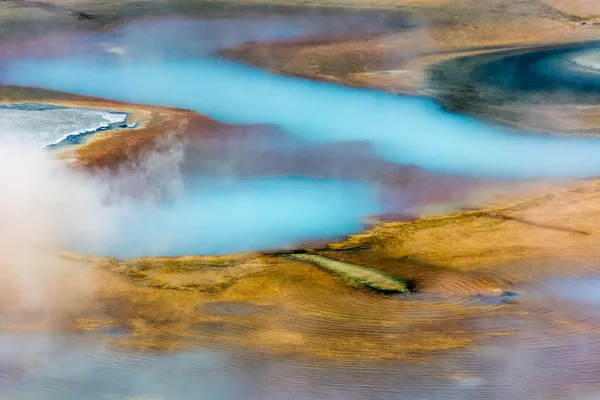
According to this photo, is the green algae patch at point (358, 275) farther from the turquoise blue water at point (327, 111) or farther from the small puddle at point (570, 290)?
the turquoise blue water at point (327, 111)

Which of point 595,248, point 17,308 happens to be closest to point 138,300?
point 17,308

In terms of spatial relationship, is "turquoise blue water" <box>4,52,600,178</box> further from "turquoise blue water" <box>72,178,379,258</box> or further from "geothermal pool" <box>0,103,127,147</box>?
"turquoise blue water" <box>72,178,379,258</box>

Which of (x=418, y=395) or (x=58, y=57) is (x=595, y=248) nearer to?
(x=418, y=395)

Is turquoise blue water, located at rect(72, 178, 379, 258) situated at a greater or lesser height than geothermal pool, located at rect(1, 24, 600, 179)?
lesser

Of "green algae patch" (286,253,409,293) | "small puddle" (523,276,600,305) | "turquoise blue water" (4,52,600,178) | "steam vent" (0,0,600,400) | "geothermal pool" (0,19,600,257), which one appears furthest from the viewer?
"turquoise blue water" (4,52,600,178)

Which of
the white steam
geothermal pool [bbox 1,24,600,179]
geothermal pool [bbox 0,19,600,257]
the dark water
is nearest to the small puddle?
geothermal pool [bbox 0,19,600,257]

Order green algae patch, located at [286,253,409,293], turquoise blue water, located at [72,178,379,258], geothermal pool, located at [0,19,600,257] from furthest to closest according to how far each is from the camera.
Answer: geothermal pool, located at [0,19,600,257] → turquoise blue water, located at [72,178,379,258] → green algae patch, located at [286,253,409,293]
